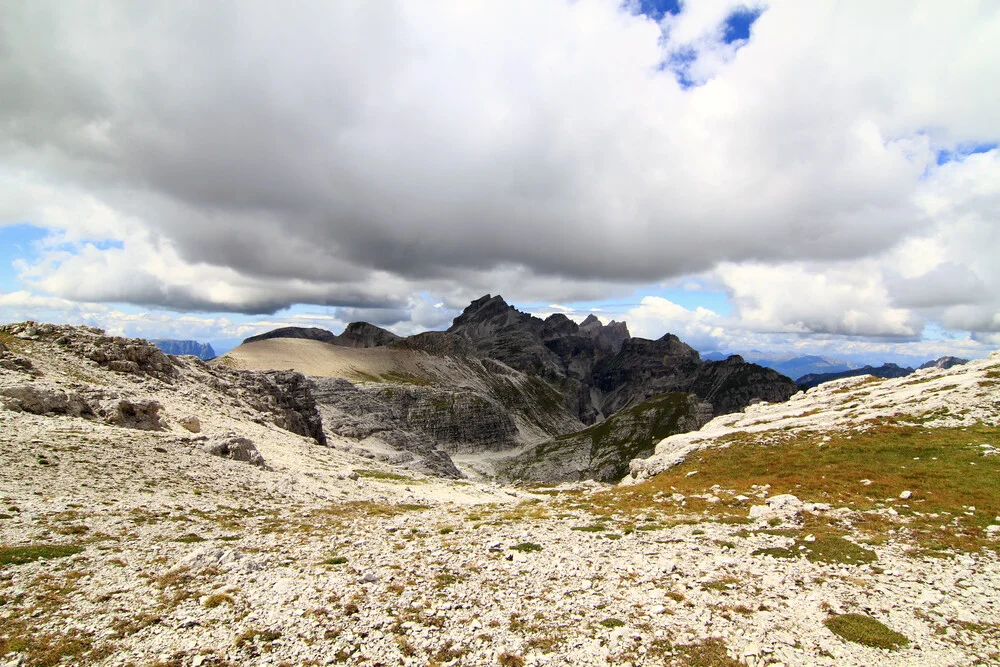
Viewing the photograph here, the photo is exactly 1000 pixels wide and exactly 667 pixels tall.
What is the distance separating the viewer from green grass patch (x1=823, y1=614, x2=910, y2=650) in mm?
13711

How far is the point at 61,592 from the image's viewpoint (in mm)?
15547

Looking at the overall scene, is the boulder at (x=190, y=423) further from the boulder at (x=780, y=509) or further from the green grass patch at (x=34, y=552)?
the boulder at (x=780, y=509)

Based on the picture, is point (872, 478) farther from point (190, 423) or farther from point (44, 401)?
point (44, 401)

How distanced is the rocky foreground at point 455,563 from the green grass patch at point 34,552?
136 mm

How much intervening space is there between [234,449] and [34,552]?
23.4 meters

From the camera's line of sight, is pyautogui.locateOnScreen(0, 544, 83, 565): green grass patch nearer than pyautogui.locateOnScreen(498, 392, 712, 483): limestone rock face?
Yes

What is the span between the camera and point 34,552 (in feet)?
58.9

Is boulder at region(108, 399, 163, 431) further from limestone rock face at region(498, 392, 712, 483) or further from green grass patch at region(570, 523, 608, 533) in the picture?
limestone rock face at region(498, 392, 712, 483)

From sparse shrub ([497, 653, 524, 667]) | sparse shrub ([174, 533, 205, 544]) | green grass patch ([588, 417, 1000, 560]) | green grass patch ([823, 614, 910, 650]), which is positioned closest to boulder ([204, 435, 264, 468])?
sparse shrub ([174, 533, 205, 544])

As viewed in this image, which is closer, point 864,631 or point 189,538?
point 864,631

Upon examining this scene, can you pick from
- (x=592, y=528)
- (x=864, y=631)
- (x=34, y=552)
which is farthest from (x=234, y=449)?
(x=864, y=631)

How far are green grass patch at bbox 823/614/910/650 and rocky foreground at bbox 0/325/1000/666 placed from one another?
8 centimetres

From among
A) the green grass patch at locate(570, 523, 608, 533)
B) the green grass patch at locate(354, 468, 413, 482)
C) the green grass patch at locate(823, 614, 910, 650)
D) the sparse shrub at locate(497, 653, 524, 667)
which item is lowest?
the green grass patch at locate(354, 468, 413, 482)

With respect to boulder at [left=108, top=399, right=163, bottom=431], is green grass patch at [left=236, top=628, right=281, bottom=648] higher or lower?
lower
